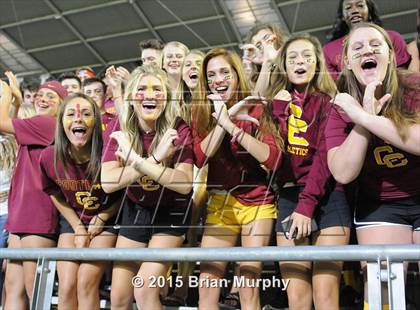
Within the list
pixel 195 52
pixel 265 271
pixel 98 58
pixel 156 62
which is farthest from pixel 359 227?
pixel 98 58

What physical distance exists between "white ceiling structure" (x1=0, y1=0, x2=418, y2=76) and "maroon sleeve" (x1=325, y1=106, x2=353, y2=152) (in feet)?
18.5

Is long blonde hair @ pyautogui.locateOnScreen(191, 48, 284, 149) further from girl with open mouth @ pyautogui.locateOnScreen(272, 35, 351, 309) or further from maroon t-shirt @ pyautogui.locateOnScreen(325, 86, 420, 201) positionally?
maroon t-shirt @ pyautogui.locateOnScreen(325, 86, 420, 201)

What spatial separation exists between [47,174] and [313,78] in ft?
3.94

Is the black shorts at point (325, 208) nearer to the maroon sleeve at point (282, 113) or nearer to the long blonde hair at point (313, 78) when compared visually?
the maroon sleeve at point (282, 113)

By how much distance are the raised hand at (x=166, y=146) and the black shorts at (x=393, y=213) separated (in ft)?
2.29

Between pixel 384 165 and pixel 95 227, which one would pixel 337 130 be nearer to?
pixel 384 165

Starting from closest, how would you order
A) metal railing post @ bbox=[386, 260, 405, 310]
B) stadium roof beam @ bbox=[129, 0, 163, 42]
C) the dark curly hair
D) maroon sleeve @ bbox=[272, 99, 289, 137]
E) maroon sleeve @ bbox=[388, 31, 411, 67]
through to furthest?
metal railing post @ bbox=[386, 260, 405, 310], maroon sleeve @ bbox=[272, 99, 289, 137], maroon sleeve @ bbox=[388, 31, 411, 67], the dark curly hair, stadium roof beam @ bbox=[129, 0, 163, 42]

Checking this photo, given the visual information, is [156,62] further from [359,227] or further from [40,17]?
[40,17]

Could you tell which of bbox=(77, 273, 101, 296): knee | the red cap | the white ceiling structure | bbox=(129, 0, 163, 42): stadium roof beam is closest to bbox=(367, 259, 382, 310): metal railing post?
bbox=(77, 273, 101, 296): knee

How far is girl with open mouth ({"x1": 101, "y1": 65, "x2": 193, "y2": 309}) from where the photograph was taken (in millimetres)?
1747

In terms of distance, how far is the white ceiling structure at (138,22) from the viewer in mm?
7039

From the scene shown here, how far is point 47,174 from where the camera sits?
2.12m

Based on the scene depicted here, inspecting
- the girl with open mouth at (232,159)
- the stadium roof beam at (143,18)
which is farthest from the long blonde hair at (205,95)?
the stadium roof beam at (143,18)

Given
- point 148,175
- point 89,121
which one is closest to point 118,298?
point 148,175
